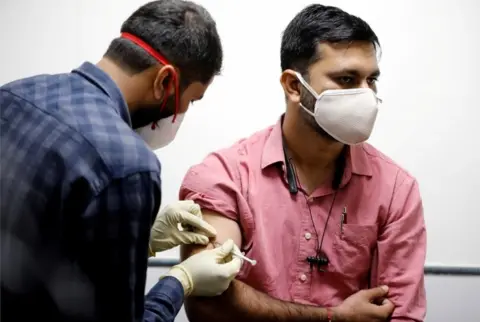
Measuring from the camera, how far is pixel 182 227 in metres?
1.66

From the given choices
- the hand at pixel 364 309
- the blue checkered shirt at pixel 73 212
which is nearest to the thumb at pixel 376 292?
the hand at pixel 364 309

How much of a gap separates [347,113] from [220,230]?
0.55 metres

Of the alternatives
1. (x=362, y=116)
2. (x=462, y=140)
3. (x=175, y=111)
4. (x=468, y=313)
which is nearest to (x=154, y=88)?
(x=175, y=111)

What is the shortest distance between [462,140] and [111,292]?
5.29ft

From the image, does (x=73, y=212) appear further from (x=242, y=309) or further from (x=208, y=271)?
(x=242, y=309)

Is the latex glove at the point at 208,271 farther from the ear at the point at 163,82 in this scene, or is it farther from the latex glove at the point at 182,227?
the ear at the point at 163,82

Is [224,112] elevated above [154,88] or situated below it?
below

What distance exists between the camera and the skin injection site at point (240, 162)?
100cm

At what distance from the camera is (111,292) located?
3.36 ft

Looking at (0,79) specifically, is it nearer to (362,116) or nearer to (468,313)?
(362,116)

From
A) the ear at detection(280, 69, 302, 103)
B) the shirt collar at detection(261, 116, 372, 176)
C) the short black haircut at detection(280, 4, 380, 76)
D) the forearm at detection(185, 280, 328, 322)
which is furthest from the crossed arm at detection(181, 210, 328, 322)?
the short black haircut at detection(280, 4, 380, 76)

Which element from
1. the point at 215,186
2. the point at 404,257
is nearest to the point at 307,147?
the point at 215,186

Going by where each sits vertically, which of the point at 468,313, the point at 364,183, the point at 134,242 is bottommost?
the point at 468,313

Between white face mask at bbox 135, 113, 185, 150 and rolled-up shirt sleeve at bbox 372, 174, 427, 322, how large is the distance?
76cm
